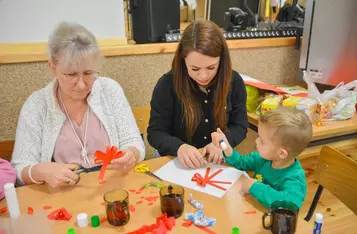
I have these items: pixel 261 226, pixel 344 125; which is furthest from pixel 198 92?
pixel 344 125

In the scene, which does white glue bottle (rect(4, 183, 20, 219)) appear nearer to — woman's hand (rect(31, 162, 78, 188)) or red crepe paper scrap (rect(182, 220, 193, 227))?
woman's hand (rect(31, 162, 78, 188))

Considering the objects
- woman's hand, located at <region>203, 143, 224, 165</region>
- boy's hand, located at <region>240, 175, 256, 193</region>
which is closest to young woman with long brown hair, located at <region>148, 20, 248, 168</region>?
woman's hand, located at <region>203, 143, 224, 165</region>

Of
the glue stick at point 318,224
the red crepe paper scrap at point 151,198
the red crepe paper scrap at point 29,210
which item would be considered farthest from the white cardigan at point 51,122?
the glue stick at point 318,224

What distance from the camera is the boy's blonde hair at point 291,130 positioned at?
1046mm

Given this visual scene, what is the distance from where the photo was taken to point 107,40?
198 centimetres

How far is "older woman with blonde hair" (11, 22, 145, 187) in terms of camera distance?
1.19 meters

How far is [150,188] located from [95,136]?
17.5 inches

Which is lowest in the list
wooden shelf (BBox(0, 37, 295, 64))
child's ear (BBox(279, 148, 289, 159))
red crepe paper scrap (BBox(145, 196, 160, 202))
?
red crepe paper scrap (BBox(145, 196, 160, 202))

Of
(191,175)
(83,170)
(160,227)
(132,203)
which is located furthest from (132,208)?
(83,170)

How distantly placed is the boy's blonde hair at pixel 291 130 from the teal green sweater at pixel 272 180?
71mm

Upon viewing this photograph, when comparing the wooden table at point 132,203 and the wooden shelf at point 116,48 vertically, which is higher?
the wooden shelf at point 116,48

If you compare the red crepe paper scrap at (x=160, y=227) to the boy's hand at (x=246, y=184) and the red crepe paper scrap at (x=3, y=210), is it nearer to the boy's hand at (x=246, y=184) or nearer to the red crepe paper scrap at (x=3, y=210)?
the boy's hand at (x=246, y=184)

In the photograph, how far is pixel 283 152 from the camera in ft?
3.44

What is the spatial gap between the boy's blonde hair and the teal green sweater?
0.23 ft
